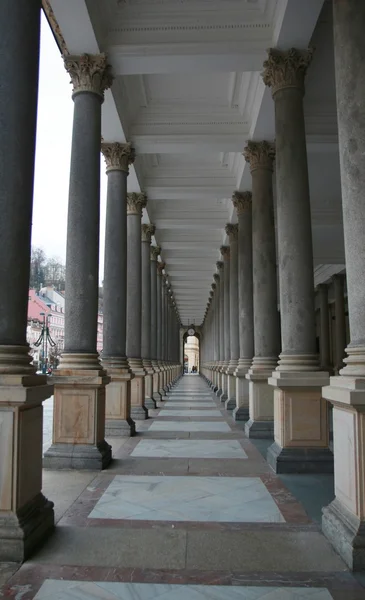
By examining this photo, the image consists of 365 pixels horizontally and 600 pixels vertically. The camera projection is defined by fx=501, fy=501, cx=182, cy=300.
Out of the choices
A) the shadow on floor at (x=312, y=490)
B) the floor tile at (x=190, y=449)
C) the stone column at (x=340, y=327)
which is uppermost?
the stone column at (x=340, y=327)

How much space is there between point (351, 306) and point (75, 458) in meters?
5.99

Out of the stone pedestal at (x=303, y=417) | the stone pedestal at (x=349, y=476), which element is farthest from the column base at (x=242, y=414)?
the stone pedestal at (x=349, y=476)

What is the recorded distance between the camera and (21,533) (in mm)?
5172

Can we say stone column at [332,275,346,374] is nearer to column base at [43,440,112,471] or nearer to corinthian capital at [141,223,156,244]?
corinthian capital at [141,223,156,244]

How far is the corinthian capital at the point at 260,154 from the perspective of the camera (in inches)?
565

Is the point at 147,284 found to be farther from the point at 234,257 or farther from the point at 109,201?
the point at 109,201

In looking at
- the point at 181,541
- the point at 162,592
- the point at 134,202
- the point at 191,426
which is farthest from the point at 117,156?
the point at 162,592

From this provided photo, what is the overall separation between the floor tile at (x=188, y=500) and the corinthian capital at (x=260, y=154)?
9091mm

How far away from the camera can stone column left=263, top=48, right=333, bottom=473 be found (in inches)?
354

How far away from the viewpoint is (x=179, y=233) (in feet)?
97.3

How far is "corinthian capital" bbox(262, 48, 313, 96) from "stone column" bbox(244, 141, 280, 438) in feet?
11.7

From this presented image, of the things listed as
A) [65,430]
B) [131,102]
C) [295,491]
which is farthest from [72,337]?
[131,102]

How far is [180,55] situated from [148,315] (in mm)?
13325

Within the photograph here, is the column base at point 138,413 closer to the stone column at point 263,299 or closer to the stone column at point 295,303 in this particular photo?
the stone column at point 263,299
